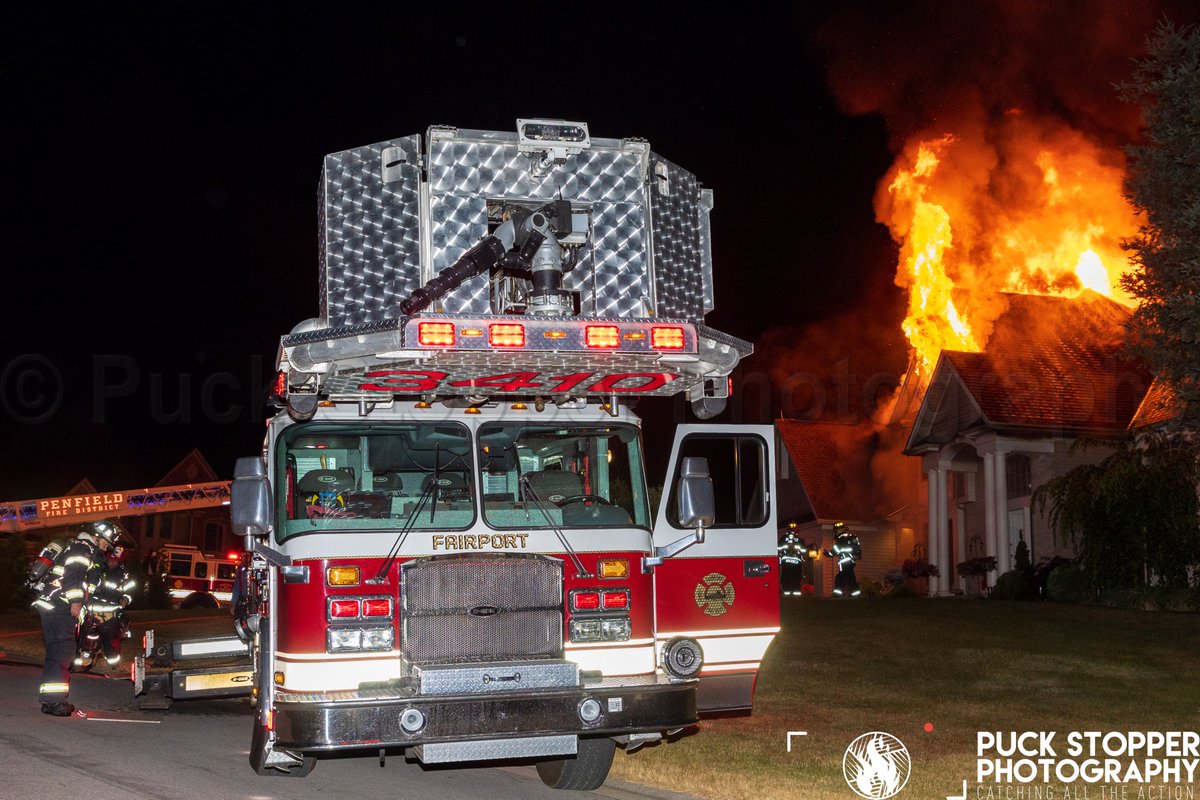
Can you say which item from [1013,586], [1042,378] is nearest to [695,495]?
[1013,586]

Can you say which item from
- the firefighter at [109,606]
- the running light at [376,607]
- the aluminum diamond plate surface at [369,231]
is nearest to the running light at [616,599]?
the running light at [376,607]

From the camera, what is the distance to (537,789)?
343 inches

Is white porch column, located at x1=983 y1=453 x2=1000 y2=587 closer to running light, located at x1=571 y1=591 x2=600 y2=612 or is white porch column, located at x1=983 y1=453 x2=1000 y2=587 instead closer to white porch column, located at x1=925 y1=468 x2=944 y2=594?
white porch column, located at x1=925 y1=468 x2=944 y2=594

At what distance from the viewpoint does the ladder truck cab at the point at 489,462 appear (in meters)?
7.07

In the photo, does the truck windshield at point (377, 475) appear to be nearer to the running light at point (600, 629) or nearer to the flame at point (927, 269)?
the running light at point (600, 629)

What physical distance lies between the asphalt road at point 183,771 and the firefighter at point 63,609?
0.23 metres

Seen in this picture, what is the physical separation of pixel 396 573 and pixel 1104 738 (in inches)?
236

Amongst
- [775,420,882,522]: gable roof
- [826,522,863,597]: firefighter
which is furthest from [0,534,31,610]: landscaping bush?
[826,522,863,597]: firefighter

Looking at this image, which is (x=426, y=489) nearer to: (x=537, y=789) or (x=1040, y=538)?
(x=537, y=789)

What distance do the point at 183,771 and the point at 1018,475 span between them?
25.7 m

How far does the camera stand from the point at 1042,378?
30016 mm

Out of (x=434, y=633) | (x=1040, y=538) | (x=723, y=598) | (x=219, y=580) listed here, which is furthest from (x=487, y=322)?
(x=219, y=580)

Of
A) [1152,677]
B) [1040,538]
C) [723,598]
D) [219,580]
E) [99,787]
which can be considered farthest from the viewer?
[219,580]

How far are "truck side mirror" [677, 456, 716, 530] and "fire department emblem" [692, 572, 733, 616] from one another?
70cm
